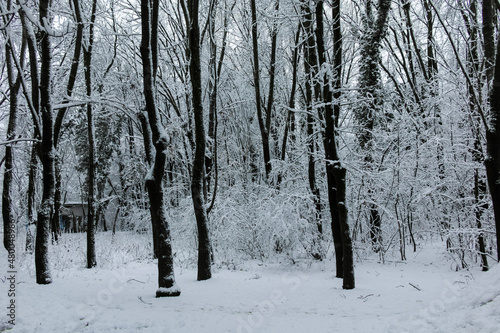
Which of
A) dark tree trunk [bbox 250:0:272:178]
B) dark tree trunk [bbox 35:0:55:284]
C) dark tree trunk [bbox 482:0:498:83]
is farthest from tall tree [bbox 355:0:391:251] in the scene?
dark tree trunk [bbox 35:0:55:284]

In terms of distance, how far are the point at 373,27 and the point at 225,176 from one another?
7856mm

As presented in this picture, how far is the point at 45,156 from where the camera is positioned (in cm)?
793

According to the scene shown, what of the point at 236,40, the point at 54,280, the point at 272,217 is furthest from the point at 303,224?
the point at 236,40

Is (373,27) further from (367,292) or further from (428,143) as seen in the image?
(367,292)

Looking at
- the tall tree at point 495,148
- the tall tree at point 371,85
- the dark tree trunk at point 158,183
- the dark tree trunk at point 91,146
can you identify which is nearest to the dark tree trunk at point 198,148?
the dark tree trunk at point 158,183

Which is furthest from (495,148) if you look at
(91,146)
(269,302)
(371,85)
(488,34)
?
(91,146)

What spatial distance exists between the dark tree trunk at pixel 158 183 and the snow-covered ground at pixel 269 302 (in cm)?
38

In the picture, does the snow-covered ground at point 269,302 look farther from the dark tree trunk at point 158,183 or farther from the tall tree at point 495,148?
the tall tree at point 495,148

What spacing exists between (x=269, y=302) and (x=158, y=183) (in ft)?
9.81

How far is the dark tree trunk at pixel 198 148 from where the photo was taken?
7.78m

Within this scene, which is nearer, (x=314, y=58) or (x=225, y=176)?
(x=314, y=58)

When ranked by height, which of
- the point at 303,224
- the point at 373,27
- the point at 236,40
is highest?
the point at 236,40

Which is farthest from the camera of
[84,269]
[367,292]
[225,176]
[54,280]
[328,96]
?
[225,176]

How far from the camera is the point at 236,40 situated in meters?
14.5
